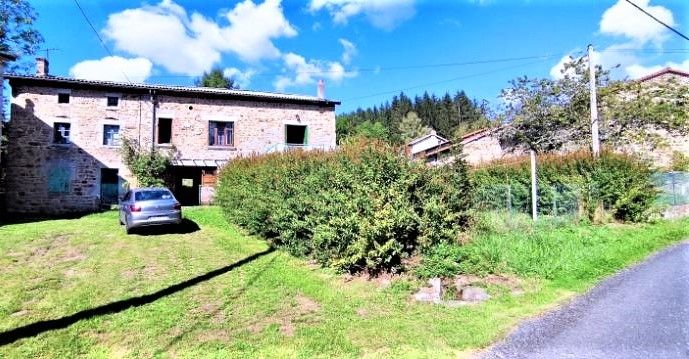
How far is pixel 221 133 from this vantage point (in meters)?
26.6

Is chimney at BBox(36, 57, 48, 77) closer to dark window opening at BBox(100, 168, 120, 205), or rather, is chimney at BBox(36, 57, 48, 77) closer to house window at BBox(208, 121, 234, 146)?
dark window opening at BBox(100, 168, 120, 205)

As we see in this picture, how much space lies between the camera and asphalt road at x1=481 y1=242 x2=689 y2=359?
16.0 feet

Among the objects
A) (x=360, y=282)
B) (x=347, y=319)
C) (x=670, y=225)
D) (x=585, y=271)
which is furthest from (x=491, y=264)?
(x=670, y=225)

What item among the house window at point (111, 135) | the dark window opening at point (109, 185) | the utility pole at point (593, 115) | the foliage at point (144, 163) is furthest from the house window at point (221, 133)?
the utility pole at point (593, 115)

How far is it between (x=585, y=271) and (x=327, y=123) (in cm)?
2205

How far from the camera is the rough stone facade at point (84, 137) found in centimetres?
2316

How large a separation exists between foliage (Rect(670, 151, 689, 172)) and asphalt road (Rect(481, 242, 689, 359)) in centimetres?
1624

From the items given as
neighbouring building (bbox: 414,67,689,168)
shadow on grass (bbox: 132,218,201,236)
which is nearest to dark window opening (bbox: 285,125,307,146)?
neighbouring building (bbox: 414,67,689,168)

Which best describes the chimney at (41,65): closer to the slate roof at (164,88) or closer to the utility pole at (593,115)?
the slate roof at (164,88)

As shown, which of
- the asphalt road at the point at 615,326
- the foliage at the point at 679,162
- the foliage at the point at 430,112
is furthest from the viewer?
the foliage at the point at 430,112

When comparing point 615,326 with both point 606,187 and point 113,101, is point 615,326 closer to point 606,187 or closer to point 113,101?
point 606,187

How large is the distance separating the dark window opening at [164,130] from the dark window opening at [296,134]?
286 inches

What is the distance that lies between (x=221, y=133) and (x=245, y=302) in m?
21.0

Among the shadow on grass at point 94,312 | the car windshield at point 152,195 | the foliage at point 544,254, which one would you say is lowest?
the shadow on grass at point 94,312
